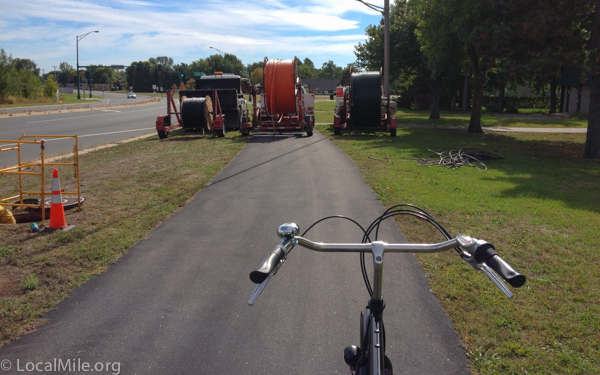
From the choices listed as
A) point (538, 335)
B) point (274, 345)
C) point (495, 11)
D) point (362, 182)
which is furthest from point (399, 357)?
point (495, 11)

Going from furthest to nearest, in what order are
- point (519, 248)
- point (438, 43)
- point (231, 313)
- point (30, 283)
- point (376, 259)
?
point (438, 43), point (519, 248), point (30, 283), point (231, 313), point (376, 259)

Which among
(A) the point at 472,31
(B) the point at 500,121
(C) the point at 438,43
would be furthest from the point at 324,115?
(A) the point at 472,31

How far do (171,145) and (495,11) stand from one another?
1413cm

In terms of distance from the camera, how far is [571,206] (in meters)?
9.00

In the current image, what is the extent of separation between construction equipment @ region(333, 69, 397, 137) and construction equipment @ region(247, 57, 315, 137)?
6.08 ft

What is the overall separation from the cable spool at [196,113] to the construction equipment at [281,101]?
85.9 inches

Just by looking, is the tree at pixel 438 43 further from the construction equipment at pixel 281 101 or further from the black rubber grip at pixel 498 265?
the black rubber grip at pixel 498 265

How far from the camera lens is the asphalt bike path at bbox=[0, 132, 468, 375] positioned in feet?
12.9

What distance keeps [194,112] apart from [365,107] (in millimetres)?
7586

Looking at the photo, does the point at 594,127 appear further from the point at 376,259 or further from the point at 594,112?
the point at 376,259

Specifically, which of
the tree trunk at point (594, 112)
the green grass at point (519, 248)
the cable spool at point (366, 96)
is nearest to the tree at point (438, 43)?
the cable spool at point (366, 96)

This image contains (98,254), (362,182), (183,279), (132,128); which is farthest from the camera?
(132,128)

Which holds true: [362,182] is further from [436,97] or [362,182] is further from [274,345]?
[436,97]

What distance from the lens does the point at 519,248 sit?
21.6 ft
